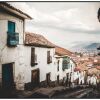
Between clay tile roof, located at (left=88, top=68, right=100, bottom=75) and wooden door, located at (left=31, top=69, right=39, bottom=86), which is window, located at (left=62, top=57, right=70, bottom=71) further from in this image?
wooden door, located at (left=31, top=69, right=39, bottom=86)

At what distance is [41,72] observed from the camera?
29.4ft

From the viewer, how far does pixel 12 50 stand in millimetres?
8656

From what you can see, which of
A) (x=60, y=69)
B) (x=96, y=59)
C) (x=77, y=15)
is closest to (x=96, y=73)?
(x=96, y=59)

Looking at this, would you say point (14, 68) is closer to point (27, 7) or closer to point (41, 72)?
point (41, 72)

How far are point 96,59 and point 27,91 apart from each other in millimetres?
1780

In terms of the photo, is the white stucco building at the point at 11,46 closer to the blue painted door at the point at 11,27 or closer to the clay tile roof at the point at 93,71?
the blue painted door at the point at 11,27

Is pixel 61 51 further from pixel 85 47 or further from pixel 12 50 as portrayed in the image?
pixel 12 50

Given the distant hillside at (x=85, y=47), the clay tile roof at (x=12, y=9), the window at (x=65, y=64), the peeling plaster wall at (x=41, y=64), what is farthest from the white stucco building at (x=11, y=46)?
the distant hillside at (x=85, y=47)

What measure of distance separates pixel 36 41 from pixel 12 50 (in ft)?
2.29

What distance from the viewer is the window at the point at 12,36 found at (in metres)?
8.46

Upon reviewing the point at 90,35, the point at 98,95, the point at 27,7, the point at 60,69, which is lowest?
the point at 98,95

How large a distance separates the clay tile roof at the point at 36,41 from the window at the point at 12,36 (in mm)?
289

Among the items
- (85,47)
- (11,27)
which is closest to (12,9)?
(11,27)

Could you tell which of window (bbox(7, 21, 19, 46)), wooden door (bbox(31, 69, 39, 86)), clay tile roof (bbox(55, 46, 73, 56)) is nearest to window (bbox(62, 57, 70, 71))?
clay tile roof (bbox(55, 46, 73, 56))
